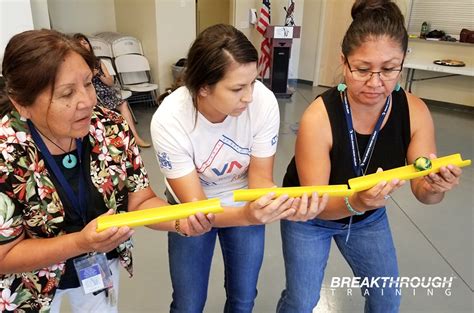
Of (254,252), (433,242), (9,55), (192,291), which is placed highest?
(9,55)

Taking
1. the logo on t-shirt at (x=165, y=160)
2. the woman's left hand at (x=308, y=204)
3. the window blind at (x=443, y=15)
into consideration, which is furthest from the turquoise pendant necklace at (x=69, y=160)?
the window blind at (x=443, y=15)

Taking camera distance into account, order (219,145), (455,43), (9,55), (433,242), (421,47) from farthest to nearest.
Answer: (421,47), (455,43), (433,242), (219,145), (9,55)

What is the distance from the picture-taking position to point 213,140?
4.27 feet

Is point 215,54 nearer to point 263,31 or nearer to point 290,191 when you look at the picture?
point 290,191

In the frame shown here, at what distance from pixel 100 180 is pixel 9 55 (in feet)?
1.27

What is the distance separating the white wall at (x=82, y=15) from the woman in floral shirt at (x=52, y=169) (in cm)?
488

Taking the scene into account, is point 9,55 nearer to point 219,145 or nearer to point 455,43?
point 219,145

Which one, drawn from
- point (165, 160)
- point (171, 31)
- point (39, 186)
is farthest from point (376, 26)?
point (171, 31)

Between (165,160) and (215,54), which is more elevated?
(215,54)

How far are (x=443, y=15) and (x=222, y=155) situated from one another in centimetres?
538

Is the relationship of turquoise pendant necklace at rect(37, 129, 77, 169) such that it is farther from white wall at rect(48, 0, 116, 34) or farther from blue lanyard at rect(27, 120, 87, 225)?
white wall at rect(48, 0, 116, 34)

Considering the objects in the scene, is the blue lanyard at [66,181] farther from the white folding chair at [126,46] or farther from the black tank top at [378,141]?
the white folding chair at [126,46]

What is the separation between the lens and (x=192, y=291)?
138 cm

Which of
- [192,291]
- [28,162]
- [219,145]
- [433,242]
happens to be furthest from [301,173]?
[433,242]
